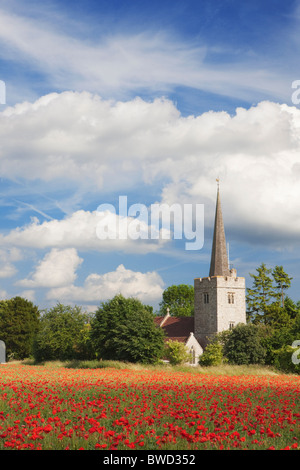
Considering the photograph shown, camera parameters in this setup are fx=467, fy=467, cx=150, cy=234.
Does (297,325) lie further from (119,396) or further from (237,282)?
(119,396)

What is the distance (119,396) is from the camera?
54.5 ft

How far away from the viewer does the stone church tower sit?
65.9 m

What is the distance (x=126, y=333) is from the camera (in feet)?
137

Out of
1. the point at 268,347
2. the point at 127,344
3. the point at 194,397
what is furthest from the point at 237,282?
the point at 194,397

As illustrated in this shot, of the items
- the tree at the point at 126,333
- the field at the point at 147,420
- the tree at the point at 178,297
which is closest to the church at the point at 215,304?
the tree at the point at 126,333

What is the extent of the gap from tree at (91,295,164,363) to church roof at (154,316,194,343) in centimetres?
2083

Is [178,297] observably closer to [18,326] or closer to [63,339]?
[18,326]

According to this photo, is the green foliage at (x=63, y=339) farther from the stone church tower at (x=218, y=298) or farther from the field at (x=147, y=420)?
the field at (x=147, y=420)

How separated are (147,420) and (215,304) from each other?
56.0 metres

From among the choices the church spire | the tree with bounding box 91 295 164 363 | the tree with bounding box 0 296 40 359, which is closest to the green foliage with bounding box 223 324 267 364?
the tree with bounding box 91 295 164 363

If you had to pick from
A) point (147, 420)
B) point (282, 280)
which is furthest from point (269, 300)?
point (147, 420)

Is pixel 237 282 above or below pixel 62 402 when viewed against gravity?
above

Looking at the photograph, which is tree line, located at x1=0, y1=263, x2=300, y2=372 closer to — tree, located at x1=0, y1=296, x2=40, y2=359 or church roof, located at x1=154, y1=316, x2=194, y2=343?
tree, located at x1=0, y1=296, x2=40, y2=359
